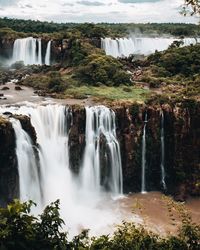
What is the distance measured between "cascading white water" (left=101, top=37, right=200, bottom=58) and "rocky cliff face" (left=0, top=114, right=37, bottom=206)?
30.8m

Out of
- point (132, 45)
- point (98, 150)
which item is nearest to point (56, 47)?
point (132, 45)

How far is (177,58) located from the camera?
1807 inches

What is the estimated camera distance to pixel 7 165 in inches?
1043

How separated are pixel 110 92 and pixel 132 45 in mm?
27545

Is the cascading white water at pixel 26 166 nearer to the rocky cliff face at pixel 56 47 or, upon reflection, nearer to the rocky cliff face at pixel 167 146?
the rocky cliff face at pixel 167 146

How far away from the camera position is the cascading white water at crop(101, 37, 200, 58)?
5728 centimetres

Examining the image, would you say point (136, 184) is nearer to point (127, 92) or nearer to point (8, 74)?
point (127, 92)

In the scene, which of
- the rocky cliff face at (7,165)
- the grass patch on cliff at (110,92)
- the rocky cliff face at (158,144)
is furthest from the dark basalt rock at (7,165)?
the grass patch on cliff at (110,92)

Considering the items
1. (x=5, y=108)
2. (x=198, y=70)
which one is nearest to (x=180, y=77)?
(x=198, y=70)

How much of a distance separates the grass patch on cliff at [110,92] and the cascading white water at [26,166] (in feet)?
27.3

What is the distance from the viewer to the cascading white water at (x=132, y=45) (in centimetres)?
5728

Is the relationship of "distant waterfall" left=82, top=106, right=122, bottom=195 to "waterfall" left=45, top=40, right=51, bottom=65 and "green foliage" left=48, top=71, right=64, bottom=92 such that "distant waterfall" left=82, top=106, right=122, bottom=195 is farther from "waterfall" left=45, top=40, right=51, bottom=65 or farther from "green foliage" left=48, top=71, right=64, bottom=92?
"waterfall" left=45, top=40, right=51, bottom=65

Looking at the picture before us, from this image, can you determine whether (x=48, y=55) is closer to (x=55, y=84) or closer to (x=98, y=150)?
(x=55, y=84)

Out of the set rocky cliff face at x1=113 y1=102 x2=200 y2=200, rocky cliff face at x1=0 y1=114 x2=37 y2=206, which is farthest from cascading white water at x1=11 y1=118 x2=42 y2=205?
rocky cliff face at x1=113 y1=102 x2=200 y2=200
